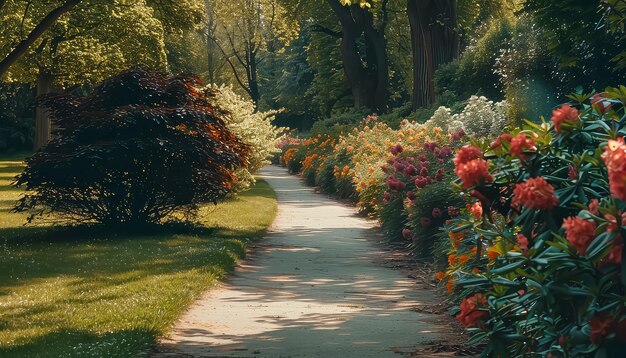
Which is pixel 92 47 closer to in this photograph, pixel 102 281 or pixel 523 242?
pixel 102 281

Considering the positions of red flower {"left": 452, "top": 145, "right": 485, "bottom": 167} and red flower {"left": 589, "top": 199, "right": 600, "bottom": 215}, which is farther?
red flower {"left": 452, "top": 145, "right": 485, "bottom": 167}

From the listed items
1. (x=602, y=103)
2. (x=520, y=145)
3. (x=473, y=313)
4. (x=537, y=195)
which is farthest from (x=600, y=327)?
(x=602, y=103)

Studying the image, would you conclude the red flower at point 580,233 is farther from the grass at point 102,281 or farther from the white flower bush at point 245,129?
the white flower bush at point 245,129

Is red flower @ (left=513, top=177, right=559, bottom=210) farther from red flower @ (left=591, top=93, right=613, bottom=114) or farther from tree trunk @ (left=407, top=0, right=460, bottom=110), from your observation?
tree trunk @ (left=407, top=0, right=460, bottom=110)

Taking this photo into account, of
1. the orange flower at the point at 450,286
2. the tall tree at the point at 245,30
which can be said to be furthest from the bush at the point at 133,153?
the tall tree at the point at 245,30

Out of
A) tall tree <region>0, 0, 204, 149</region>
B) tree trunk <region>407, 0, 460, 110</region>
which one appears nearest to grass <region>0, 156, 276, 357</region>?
tree trunk <region>407, 0, 460, 110</region>

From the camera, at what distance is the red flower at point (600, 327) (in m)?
5.06

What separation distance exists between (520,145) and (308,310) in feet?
15.9

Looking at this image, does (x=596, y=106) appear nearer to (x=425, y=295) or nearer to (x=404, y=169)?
(x=425, y=295)

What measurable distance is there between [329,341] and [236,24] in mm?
72686

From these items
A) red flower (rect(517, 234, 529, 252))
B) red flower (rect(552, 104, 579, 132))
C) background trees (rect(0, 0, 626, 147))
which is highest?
background trees (rect(0, 0, 626, 147))

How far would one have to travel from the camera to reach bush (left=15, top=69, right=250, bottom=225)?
16.9 meters

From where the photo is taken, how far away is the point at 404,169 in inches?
667

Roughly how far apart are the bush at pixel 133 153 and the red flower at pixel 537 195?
11.6m
